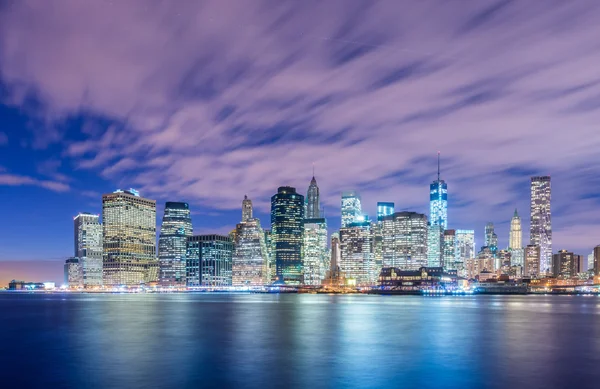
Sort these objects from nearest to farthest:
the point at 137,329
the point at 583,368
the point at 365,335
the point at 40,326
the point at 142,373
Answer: the point at 142,373, the point at 583,368, the point at 365,335, the point at 137,329, the point at 40,326

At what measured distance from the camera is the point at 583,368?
46.2m

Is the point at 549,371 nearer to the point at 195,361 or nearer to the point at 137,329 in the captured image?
the point at 195,361

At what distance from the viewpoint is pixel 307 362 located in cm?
4869

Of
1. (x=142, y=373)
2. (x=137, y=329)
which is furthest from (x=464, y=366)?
(x=137, y=329)

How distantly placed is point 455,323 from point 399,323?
9.54 metres

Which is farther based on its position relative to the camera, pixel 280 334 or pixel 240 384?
pixel 280 334

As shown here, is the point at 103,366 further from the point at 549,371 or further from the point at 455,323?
the point at 455,323

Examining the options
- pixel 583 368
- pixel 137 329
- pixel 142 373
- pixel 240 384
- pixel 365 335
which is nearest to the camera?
pixel 240 384

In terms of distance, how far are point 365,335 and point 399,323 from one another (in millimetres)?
19215

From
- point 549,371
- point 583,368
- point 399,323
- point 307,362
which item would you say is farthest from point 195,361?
point 399,323

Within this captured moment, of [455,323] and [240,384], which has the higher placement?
[240,384]

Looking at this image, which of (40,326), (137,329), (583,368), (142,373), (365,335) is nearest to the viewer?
(142,373)

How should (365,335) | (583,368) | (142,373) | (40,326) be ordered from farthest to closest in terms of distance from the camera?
1. (40,326)
2. (365,335)
3. (583,368)
4. (142,373)

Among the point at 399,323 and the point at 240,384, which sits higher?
the point at 240,384
